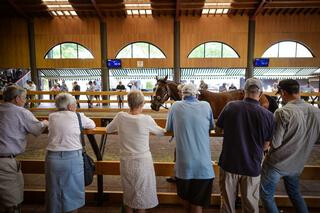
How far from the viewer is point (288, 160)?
231 centimetres

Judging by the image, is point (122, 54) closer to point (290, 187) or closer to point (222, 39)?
point (222, 39)

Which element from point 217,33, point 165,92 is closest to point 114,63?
point 217,33

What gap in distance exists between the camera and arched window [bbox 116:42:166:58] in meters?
15.8

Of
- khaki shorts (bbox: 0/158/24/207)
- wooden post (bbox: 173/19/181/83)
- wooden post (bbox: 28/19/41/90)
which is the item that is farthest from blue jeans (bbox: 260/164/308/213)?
wooden post (bbox: 28/19/41/90)

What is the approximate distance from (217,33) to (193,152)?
1441 centimetres

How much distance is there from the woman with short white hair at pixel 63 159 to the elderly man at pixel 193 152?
907 mm

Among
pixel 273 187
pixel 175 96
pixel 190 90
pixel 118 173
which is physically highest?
pixel 190 90

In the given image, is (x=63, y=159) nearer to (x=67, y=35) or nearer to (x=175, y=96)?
(x=175, y=96)

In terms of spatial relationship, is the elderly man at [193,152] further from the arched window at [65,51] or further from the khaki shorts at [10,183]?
the arched window at [65,51]

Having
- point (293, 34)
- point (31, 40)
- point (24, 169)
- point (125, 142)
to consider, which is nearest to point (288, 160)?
point (125, 142)

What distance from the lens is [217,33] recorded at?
15438 millimetres

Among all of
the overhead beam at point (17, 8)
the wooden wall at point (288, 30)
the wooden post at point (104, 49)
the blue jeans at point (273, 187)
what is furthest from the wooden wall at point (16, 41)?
the blue jeans at point (273, 187)

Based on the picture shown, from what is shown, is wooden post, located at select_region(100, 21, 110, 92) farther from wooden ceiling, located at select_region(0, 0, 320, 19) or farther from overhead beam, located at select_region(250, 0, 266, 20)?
overhead beam, located at select_region(250, 0, 266, 20)

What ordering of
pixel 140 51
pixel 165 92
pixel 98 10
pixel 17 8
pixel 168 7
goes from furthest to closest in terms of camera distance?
pixel 140 51 → pixel 168 7 → pixel 98 10 → pixel 17 8 → pixel 165 92
